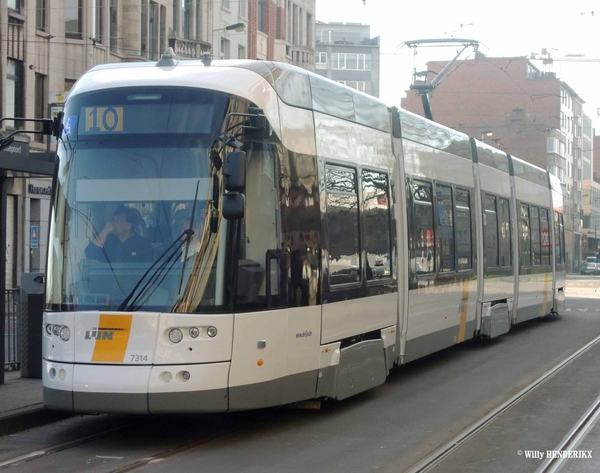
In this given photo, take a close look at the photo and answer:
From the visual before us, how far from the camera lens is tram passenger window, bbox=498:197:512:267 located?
674 inches

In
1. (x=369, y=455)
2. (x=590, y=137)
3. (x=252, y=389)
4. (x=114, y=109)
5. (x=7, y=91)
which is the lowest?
(x=369, y=455)

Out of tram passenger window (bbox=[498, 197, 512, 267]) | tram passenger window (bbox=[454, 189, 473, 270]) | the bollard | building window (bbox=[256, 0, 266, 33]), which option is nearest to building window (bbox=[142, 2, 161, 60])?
building window (bbox=[256, 0, 266, 33])

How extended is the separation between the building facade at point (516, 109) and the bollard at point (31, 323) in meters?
80.2

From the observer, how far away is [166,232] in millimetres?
8008

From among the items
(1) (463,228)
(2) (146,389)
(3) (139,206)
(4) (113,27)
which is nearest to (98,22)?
(4) (113,27)

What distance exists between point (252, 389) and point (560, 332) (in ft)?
42.2

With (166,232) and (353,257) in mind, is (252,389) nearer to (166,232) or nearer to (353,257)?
(166,232)

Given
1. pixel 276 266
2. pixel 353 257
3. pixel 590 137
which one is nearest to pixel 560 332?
pixel 353 257

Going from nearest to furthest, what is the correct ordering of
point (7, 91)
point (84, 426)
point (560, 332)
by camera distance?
point (84, 426) → point (560, 332) → point (7, 91)

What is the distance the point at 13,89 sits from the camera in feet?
91.9

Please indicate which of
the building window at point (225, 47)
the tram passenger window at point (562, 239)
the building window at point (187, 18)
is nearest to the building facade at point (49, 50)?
the building window at point (187, 18)

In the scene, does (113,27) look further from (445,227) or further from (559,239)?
(445,227)

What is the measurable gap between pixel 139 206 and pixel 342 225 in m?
2.41

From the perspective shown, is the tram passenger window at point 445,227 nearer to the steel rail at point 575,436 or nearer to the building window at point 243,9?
the steel rail at point 575,436
